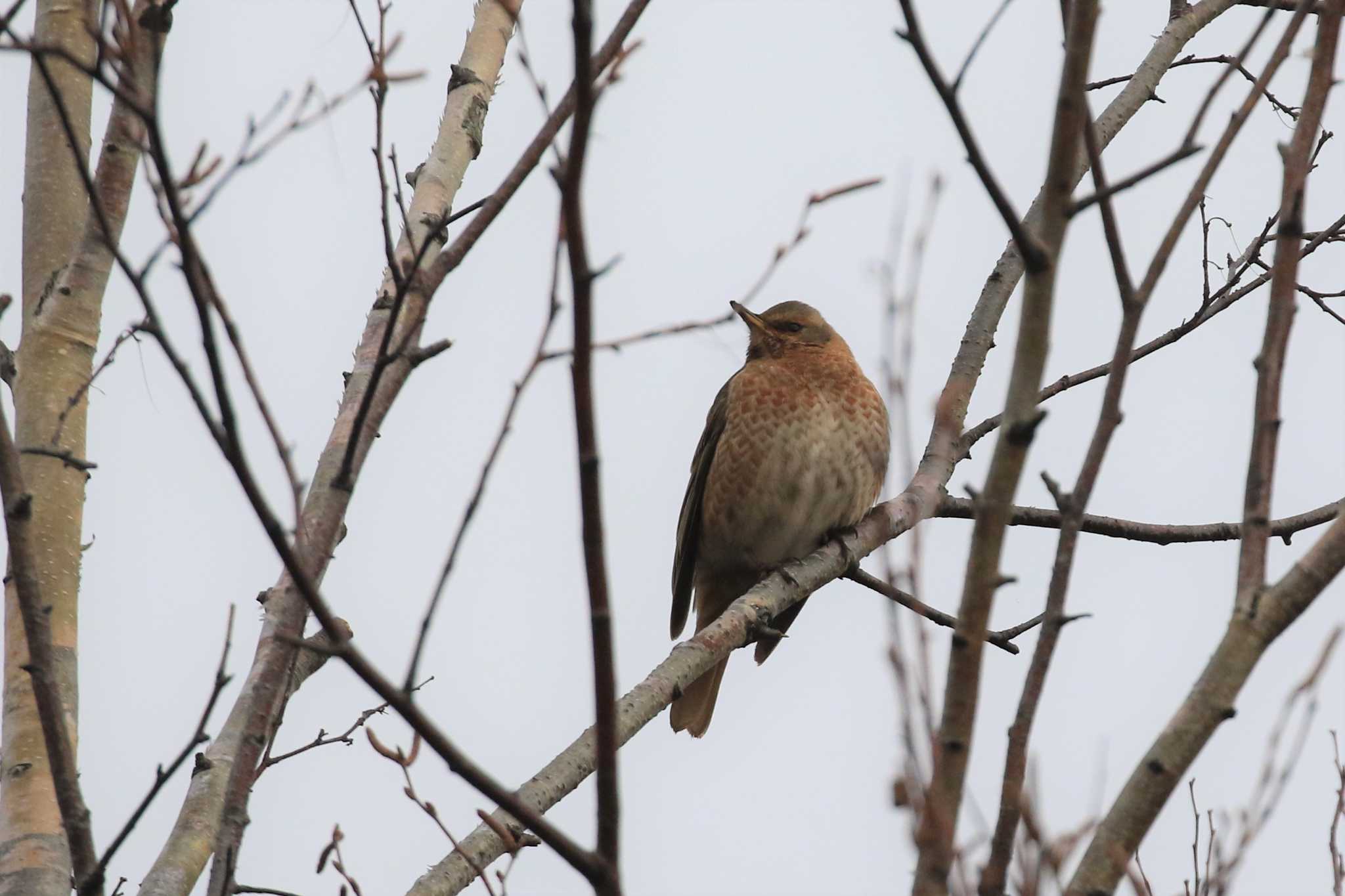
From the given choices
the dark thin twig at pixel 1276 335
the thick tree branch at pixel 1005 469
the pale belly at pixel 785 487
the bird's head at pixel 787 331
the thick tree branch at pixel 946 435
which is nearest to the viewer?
the thick tree branch at pixel 1005 469

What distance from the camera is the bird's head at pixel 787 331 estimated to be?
6660mm

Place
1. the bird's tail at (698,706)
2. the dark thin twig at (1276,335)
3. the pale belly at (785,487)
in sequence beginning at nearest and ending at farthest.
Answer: the dark thin twig at (1276,335)
the pale belly at (785,487)
the bird's tail at (698,706)

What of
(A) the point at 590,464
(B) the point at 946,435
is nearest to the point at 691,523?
(B) the point at 946,435

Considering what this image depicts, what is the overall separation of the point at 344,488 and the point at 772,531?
3603 mm

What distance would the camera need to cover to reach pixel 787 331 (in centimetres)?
673

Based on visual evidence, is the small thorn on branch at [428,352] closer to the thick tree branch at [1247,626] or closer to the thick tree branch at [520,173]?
the thick tree branch at [520,173]

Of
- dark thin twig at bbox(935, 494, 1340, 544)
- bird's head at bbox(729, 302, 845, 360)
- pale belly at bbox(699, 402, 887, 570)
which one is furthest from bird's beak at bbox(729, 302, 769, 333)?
dark thin twig at bbox(935, 494, 1340, 544)

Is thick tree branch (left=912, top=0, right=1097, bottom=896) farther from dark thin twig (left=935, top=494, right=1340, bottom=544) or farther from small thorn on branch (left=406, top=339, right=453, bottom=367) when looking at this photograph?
dark thin twig (left=935, top=494, right=1340, bottom=544)

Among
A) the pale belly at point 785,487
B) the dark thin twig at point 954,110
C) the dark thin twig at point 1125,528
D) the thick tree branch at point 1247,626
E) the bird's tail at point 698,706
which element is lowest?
the thick tree branch at point 1247,626

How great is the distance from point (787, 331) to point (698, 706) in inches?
66.7

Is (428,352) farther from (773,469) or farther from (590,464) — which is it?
(773,469)

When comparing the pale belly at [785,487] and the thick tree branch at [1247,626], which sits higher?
the pale belly at [785,487]

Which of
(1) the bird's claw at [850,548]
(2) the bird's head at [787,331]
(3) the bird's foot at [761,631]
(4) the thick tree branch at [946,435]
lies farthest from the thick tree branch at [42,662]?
(2) the bird's head at [787,331]

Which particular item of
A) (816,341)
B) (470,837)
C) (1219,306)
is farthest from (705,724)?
(470,837)
